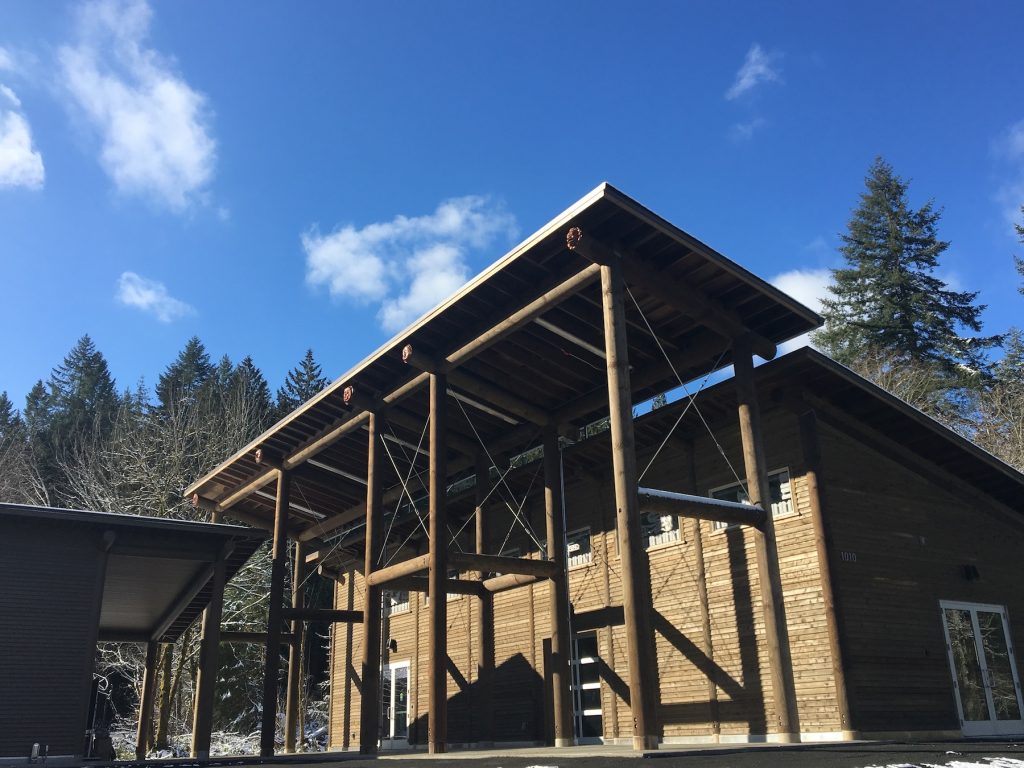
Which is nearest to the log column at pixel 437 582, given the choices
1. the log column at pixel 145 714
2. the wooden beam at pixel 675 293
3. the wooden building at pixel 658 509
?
the wooden building at pixel 658 509

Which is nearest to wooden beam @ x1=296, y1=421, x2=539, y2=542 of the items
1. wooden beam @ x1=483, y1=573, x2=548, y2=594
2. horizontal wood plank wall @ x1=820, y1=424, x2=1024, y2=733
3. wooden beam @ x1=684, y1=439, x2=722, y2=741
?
wooden beam @ x1=483, y1=573, x2=548, y2=594

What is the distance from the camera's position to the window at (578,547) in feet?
58.6

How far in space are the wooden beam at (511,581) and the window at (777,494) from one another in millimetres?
3671

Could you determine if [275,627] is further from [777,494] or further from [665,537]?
[777,494]

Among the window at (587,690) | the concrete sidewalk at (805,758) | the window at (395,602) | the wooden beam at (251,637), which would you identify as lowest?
the concrete sidewalk at (805,758)

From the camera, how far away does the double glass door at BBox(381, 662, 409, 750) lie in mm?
22781

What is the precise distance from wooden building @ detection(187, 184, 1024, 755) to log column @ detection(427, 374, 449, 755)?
41mm

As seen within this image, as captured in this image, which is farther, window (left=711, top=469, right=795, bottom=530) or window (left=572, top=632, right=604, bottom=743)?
window (left=572, top=632, right=604, bottom=743)

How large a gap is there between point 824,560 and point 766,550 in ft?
3.34

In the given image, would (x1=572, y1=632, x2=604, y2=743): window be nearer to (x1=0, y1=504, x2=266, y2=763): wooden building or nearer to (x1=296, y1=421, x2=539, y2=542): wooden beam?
(x1=296, y1=421, x2=539, y2=542): wooden beam

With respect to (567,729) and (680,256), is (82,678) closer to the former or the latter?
(567,729)

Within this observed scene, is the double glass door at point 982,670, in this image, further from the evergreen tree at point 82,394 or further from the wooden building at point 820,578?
the evergreen tree at point 82,394

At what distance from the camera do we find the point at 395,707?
23203 mm

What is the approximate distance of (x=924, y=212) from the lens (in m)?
37.2
